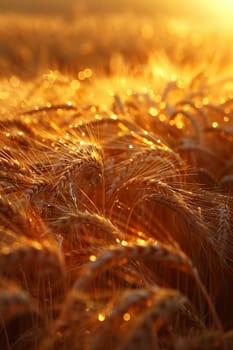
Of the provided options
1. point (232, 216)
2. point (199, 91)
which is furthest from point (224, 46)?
point (232, 216)

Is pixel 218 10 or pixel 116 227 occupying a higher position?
pixel 218 10

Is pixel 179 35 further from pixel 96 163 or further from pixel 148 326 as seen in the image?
pixel 148 326

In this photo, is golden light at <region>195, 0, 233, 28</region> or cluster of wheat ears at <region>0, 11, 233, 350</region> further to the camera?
golden light at <region>195, 0, 233, 28</region>

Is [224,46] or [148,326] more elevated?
[224,46]

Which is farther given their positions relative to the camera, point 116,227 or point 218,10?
point 218,10

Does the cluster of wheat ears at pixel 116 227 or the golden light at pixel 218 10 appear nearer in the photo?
the cluster of wheat ears at pixel 116 227

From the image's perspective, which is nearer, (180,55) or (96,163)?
(96,163)

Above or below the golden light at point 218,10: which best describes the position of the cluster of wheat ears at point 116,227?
below

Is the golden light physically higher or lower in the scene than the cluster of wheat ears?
higher
